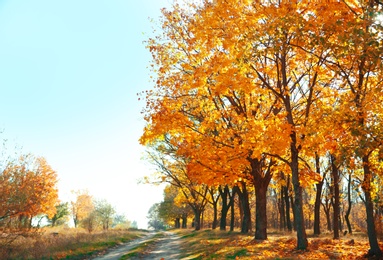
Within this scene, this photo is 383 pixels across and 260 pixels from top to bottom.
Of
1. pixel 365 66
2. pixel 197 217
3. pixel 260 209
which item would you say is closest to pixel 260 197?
pixel 260 209

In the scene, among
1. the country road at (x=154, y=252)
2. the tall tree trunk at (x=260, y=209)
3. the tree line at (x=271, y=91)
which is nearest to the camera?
the tree line at (x=271, y=91)

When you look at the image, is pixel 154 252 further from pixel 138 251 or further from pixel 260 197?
pixel 260 197

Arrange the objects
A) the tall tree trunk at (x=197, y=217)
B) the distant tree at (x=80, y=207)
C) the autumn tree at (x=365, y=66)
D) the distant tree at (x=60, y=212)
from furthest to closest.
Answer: the distant tree at (x=80, y=207) → the distant tree at (x=60, y=212) → the tall tree trunk at (x=197, y=217) → the autumn tree at (x=365, y=66)

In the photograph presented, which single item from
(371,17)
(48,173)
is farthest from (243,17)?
(48,173)

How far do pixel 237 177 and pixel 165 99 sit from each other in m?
6.41

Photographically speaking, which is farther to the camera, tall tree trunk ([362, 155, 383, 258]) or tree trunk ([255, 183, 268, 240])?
tree trunk ([255, 183, 268, 240])

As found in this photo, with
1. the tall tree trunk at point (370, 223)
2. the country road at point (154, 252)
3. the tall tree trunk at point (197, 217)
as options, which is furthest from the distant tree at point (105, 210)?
the tall tree trunk at point (370, 223)


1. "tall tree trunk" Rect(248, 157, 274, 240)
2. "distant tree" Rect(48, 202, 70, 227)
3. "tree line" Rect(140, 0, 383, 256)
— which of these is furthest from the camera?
"distant tree" Rect(48, 202, 70, 227)

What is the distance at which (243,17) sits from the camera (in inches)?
533

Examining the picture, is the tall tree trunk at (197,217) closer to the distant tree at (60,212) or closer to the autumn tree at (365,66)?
the autumn tree at (365,66)

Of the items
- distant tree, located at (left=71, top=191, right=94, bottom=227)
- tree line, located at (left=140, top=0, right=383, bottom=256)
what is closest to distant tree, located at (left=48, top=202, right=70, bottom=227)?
distant tree, located at (left=71, top=191, right=94, bottom=227)

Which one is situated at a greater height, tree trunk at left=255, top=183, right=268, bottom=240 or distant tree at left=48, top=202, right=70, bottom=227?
tree trunk at left=255, top=183, right=268, bottom=240

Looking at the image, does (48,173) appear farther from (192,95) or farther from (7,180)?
(192,95)

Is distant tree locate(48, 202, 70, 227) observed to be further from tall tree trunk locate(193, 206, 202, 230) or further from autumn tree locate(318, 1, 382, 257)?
autumn tree locate(318, 1, 382, 257)
